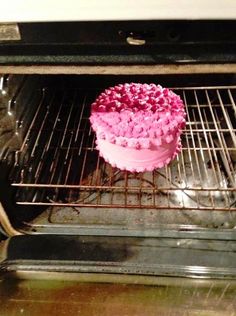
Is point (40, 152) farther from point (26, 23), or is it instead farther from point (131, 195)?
point (26, 23)

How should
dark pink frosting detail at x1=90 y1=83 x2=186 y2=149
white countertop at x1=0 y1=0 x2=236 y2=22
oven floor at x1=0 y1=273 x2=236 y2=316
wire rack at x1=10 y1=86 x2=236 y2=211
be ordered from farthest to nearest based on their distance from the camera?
wire rack at x1=10 y1=86 x2=236 y2=211
dark pink frosting detail at x1=90 y1=83 x2=186 y2=149
oven floor at x1=0 y1=273 x2=236 y2=316
white countertop at x1=0 y1=0 x2=236 y2=22

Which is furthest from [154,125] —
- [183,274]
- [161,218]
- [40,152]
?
[40,152]

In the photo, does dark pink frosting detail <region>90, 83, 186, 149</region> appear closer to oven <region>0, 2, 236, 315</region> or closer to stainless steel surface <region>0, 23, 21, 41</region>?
oven <region>0, 2, 236, 315</region>

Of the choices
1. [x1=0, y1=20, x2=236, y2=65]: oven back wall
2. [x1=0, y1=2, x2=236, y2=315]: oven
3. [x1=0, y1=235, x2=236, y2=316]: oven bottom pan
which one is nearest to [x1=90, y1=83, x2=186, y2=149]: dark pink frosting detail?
[x1=0, y1=2, x2=236, y2=315]: oven

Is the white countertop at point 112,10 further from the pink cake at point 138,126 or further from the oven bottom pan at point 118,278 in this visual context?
the oven bottom pan at point 118,278

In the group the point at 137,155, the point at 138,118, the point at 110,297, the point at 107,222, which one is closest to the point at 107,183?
the point at 107,222

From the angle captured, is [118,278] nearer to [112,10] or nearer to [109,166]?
[109,166]
